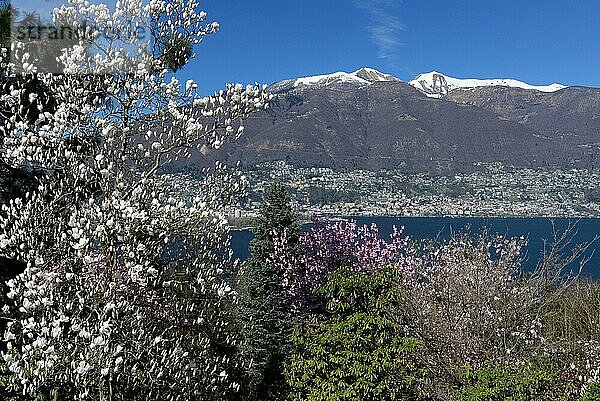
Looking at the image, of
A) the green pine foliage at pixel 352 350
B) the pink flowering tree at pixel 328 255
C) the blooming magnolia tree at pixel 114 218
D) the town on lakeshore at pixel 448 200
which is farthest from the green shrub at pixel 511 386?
the town on lakeshore at pixel 448 200

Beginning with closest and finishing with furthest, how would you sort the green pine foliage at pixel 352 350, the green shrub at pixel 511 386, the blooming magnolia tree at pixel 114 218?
the blooming magnolia tree at pixel 114 218
the green shrub at pixel 511 386
the green pine foliage at pixel 352 350

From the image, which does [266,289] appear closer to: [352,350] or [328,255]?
[328,255]

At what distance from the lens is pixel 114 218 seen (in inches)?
181

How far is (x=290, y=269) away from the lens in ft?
48.6

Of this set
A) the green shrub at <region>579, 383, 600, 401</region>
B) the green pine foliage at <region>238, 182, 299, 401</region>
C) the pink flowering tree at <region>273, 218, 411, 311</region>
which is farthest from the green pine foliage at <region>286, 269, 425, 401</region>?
the pink flowering tree at <region>273, 218, 411, 311</region>

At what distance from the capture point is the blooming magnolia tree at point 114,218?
4.50 metres

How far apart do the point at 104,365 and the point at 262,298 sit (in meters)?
10.8

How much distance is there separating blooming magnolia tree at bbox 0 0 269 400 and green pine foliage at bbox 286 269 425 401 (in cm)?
264

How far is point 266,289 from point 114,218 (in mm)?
10934

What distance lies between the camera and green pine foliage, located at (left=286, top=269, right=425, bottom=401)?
8.09 m

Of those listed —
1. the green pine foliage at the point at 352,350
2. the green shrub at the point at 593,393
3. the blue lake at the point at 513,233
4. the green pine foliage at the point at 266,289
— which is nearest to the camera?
the green shrub at the point at 593,393

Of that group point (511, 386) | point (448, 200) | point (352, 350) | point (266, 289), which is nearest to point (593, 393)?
point (511, 386)

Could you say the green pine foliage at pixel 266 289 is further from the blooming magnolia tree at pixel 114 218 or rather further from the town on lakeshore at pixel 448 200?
the town on lakeshore at pixel 448 200

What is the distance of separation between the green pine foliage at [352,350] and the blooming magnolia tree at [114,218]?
8.67ft
